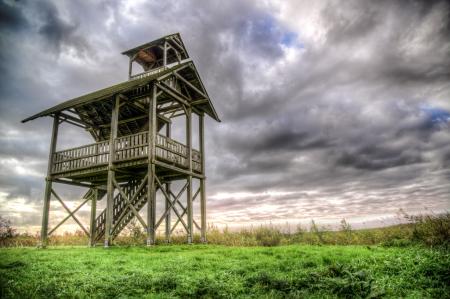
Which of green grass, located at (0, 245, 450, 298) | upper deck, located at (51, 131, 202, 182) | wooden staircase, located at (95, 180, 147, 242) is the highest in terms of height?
upper deck, located at (51, 131, 202, 182)

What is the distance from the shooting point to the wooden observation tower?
1528 centimetres

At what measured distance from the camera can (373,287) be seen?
569 centimetres

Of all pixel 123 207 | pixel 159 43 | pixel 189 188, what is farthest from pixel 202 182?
pixel 159 43

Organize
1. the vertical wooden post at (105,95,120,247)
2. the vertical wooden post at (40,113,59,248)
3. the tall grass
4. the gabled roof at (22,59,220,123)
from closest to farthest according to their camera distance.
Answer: the tall grass < the vertical wooden post at (105,95,120,247) < the gabled roof at (22,59,220,123) < the vertical wooden post at (40,113,59,248)

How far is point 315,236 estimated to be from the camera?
1561cm

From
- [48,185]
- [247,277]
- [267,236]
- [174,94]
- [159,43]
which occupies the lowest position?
[247,277]

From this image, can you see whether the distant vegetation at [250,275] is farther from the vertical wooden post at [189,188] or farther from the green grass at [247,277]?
the vertical wooden post at [189,188]

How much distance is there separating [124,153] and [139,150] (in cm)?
98

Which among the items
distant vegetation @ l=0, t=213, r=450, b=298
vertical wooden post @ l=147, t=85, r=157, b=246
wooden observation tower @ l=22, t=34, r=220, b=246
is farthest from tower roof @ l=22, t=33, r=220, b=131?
distant vegetation @ l=0, t=213, r=450, b=298

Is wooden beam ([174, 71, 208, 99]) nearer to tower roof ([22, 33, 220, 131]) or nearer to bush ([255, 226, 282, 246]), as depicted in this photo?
tower roof ([22, 33, 220, 131])

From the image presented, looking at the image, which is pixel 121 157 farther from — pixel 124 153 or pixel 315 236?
pixel 315 236

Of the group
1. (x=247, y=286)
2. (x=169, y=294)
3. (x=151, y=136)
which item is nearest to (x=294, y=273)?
(x=247, y=286)

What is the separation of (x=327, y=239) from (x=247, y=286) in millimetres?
9912

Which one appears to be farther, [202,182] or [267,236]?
[202,182]
